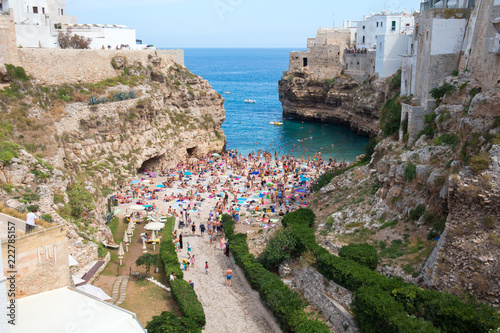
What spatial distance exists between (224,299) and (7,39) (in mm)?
29879

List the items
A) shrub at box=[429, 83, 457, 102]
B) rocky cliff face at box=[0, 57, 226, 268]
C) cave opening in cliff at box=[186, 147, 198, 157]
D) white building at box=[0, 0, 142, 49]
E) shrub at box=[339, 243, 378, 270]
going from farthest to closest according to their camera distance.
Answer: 1. cave opening in cliff at box=[186, 147, 198, 157]
2. white building at box=[0, 0, 142, 49]
3. rocky cliff face at box=[0, 57, 226, 268]
4. shrub at box=[429, 83, 457, 102]
5. shrub at box=[339, 243, 378, 270]

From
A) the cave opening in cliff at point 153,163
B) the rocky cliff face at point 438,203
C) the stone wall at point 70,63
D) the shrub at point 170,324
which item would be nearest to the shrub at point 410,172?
the rocky cliff face at point 438,203

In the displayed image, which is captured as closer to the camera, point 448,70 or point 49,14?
point 448,70

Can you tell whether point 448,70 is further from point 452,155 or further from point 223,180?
point 223,180

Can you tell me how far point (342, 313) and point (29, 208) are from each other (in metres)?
14.9

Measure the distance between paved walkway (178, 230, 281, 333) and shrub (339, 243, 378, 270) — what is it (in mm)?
4311

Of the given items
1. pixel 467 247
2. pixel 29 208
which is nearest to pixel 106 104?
pixel 29 208

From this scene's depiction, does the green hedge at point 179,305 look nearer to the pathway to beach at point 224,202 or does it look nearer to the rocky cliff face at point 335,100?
the pathway to beach at point 224,202

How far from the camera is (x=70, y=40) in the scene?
156 ft

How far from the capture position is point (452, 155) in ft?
69.6

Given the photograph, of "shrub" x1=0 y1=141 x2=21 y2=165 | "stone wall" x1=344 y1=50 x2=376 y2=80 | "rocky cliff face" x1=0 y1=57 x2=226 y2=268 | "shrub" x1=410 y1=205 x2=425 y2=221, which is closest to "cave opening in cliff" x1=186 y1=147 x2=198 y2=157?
"rocky cliff face" x1=0 y1=57 x2=226 y2=268

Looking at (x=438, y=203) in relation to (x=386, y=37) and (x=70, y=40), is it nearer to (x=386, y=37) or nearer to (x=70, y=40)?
(x=386, y=37)

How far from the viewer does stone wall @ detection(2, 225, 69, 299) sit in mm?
14993

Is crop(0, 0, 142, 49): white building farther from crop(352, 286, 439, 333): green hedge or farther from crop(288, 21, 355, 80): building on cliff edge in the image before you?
crop(352, 286, 439, 333): green hedge
